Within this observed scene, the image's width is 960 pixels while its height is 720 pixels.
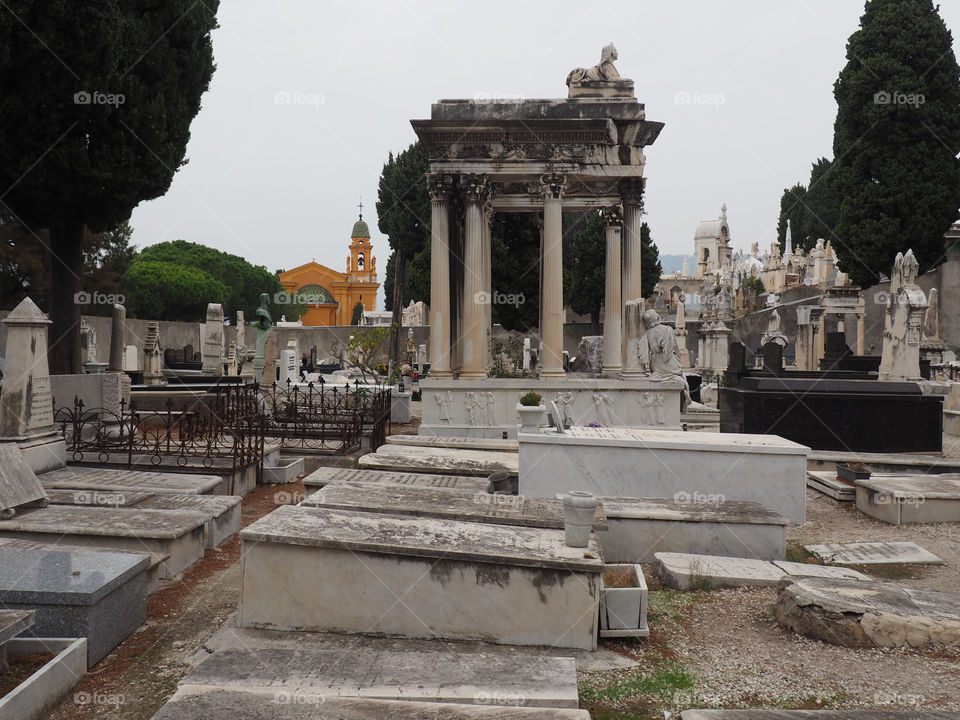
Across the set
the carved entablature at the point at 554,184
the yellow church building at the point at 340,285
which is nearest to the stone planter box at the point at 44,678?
the carved entablature at the point at 554,184

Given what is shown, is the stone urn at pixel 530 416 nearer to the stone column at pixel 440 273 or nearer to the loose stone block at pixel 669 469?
the loose stone block at pixel 669 469

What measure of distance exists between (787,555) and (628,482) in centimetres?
204

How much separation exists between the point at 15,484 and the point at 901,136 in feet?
112

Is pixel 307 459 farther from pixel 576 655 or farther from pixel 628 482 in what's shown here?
pixel 576 655

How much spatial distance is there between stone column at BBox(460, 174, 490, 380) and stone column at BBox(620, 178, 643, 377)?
3774mm

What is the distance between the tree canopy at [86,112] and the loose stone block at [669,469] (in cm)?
1266

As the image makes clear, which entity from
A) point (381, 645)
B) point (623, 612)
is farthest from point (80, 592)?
point (623, 612)

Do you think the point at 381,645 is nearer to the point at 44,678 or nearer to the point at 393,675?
the point at 393,675

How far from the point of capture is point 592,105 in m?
16.2

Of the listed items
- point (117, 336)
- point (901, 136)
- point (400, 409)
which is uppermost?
point (901, 136)

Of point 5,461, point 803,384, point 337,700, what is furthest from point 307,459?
point 803,384

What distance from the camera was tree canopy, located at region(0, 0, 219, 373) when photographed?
1373 cm

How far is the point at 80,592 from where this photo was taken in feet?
15.3

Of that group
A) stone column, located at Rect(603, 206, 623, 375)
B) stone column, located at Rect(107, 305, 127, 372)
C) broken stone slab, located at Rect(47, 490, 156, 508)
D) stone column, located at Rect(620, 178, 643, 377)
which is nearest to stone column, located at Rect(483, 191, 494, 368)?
stone column, located at Rect(603, 206, 623, 375)
